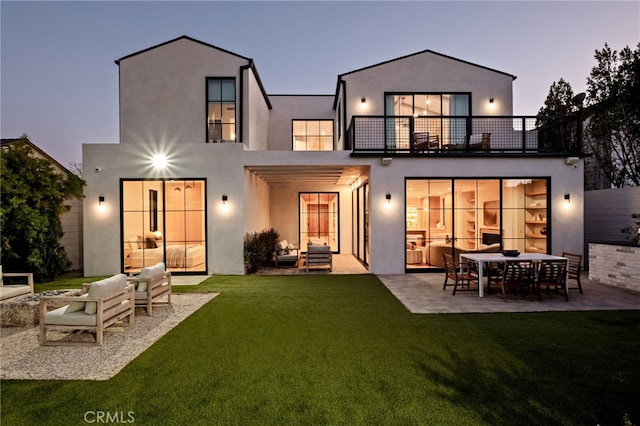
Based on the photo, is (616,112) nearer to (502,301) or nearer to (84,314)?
(502,301)

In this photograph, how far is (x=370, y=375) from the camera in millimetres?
3559

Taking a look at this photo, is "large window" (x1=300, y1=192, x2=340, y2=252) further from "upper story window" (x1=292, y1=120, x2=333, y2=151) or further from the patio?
the patio

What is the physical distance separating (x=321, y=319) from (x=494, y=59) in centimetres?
3217

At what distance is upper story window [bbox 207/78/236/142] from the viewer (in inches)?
470

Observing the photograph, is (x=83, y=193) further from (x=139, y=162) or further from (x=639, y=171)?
(x=639, y=171)

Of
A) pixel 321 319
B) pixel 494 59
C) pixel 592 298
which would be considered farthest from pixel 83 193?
pixel 494 59

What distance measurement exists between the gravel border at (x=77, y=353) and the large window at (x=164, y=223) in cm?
429

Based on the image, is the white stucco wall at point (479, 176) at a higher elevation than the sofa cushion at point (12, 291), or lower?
higher

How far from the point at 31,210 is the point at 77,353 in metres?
6.21

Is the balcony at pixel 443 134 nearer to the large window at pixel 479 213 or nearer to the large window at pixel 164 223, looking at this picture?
the large window at pixel 479 213

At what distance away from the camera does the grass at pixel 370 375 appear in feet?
9.40

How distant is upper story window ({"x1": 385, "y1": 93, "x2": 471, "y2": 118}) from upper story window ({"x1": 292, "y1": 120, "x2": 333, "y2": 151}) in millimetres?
4377

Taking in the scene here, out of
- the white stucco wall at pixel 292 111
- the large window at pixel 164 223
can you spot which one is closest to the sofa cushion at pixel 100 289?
the large window at pixel 164 223

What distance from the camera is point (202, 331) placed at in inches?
198
